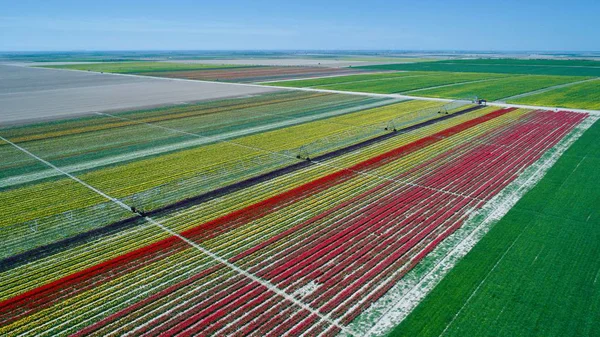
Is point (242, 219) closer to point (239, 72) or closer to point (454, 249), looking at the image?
point (454, 249)

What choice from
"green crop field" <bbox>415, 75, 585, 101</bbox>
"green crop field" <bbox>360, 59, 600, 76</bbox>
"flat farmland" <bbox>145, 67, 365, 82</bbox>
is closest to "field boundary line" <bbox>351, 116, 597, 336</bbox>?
"green crop field" <bbox>415, 75, 585, 101</bbox>

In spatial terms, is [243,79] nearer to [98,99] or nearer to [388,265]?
[98,99]

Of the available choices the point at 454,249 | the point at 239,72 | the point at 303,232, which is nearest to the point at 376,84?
the point at 239,72

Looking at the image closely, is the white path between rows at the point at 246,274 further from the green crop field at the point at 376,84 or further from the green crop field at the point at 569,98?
the green crop field at the point at 376,84

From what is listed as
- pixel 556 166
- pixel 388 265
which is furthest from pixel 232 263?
pixel 556 166

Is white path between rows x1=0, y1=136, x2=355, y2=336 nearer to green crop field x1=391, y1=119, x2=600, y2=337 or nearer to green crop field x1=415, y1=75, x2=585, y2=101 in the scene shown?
green crop field x1=391, y1=119, x2=600, y2=337

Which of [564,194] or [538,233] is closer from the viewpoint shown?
[538,233]
